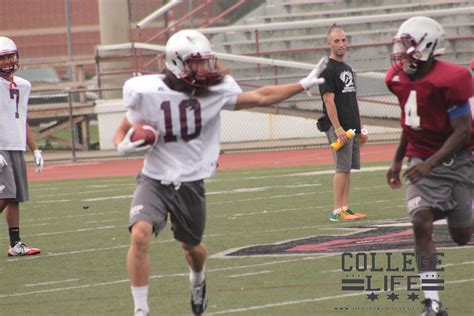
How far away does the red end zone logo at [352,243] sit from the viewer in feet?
30.5

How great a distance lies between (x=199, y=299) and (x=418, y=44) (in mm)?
2022

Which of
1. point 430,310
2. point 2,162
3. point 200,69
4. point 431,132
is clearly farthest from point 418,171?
point 2,162

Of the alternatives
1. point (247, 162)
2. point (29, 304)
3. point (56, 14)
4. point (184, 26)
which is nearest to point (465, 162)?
point (29, 304)

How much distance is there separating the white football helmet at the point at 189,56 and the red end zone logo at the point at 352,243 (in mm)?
2890

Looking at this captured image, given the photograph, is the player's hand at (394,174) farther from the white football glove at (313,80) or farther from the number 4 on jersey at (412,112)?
the white football glove at (313,80)

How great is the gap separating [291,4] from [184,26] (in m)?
2.73

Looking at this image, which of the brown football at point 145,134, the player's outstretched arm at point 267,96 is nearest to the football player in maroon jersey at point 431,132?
the player's outstretched arm at point 267,96

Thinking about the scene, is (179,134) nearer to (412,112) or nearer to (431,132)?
(412,112)

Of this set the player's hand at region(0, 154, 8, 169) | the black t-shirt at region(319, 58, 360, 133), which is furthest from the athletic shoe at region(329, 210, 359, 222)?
the player's hand at region(0, 154, 8, 169)

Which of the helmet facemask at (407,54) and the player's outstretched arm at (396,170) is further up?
the helmet facemask at (407,54)

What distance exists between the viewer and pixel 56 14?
39.1 meters

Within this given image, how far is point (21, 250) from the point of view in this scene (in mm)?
10266

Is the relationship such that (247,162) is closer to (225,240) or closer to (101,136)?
(101,136)

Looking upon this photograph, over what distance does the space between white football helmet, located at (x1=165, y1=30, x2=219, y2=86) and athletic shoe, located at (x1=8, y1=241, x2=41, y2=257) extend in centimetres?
397
